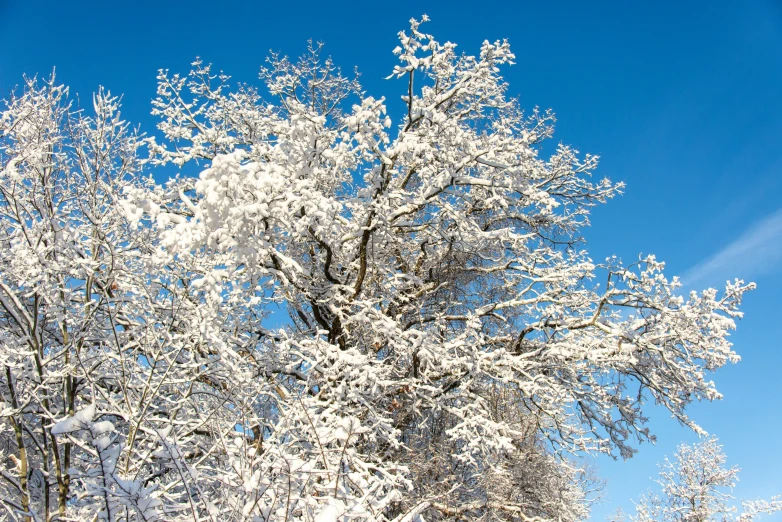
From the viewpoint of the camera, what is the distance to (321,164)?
6.64 metres

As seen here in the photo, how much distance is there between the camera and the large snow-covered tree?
357cm

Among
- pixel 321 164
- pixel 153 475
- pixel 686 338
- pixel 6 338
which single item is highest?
pixel 321 164

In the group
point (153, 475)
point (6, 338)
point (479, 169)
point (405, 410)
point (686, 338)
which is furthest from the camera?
point (479, 169)

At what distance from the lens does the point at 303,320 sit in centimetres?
852

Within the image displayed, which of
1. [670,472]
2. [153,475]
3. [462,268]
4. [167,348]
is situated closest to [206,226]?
[167,348]

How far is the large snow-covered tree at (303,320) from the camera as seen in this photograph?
3.57 m

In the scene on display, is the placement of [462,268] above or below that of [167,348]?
above

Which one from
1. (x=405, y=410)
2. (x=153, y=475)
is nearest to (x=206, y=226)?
(x=153, y=475)

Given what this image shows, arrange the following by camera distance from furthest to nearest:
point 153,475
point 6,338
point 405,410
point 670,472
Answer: point 670,472
point 405,410
point 153,475
point 6,338

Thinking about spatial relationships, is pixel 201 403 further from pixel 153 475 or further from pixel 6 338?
pixel 6 338

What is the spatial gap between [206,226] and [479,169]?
423 cm

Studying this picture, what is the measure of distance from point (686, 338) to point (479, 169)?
3.36 metres

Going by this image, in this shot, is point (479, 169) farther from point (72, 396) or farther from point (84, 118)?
point (72, 396)

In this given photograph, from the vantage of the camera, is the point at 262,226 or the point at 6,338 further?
the point at 262,226
